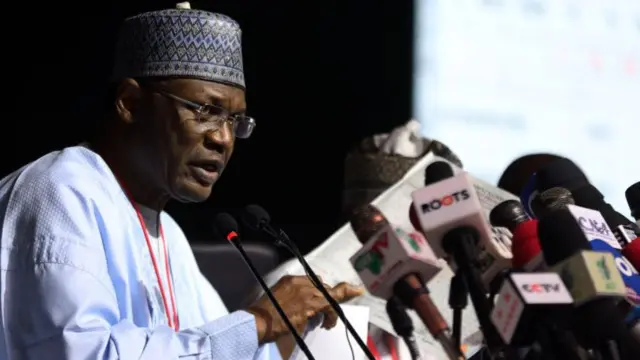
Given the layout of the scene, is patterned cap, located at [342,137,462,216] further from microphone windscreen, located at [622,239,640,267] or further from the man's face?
microphone windscreen, located at [622,239,640,267]

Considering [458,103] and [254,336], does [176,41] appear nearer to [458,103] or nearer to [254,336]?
[254,336]

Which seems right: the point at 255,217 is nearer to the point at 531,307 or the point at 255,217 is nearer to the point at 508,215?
the point at 508,215

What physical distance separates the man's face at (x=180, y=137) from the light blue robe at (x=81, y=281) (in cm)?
10

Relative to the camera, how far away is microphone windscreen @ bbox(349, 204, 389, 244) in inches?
82.0

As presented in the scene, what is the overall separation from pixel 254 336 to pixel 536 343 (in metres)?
0.75

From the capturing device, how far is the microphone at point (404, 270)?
1.81 metres

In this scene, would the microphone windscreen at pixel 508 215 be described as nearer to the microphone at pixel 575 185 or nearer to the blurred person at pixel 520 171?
the microphone at pixel 575 185

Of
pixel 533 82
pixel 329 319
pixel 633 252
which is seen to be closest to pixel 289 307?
pixel 329 319

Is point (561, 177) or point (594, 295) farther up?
point (594, 295)

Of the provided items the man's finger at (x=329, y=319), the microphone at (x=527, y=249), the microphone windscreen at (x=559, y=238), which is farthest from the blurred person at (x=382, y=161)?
the microphone windscreen at (x=559, y=238)

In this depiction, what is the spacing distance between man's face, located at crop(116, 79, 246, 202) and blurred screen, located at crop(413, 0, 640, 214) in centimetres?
198

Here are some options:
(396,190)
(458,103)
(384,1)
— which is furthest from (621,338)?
(384,1)

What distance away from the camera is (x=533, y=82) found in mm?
4645

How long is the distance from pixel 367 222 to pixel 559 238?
1.37 ft
